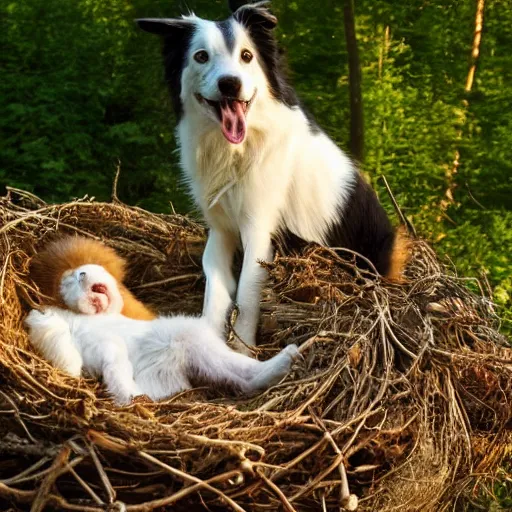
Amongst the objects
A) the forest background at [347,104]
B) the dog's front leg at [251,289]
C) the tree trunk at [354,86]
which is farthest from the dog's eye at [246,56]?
the tree trunk at [354,86]

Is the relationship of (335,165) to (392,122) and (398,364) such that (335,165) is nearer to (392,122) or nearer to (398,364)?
(398,364)

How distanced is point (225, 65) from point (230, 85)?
0.10 meters

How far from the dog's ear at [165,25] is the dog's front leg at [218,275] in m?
0.87

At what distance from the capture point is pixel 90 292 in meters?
4.08

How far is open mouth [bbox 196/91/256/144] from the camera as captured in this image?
4141 millimetres

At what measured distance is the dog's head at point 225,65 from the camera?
13.4 ft

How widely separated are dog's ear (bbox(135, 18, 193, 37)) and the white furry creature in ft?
3.89

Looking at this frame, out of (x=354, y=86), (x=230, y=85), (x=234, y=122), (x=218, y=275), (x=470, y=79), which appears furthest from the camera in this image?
(x=470, y=79)

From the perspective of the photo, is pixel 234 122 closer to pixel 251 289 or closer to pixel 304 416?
pixel 251 289

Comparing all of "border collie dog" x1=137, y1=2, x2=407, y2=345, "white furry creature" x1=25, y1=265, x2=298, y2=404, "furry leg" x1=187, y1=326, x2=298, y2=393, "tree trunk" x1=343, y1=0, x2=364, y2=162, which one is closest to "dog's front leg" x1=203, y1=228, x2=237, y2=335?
"border collie dog" x1=137, y1=2, x2=407, y2=345

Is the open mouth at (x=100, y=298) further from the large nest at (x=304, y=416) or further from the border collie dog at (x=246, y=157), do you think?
the border collie dog at (x=246, y=157)

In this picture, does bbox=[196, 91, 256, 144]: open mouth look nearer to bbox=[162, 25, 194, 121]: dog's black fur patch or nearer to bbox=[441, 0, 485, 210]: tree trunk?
bbox=[162, 25, 194, 121]: dog's black fur patch

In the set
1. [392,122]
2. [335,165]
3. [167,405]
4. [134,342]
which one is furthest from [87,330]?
[392,122]

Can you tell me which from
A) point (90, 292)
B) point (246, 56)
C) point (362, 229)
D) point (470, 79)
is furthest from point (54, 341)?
point (470, 79)
